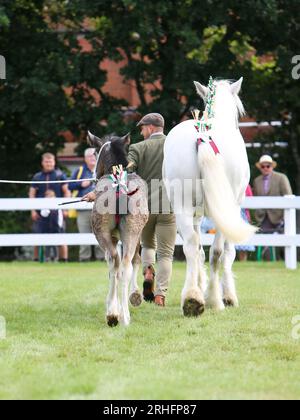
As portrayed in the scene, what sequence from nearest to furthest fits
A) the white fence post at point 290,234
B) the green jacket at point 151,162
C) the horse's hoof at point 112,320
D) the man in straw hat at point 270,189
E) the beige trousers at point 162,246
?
1. the horse's hoof at point 112,320
2. the green jacket at point 151,162
3. the beige trousers at point 162,246
4. the white fence post at point 290,234
5. the man in straw hat at point 270,189

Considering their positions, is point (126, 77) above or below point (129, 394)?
above

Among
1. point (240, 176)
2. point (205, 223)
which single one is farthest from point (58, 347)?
point (205, 223)

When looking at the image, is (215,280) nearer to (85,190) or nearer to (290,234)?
(290,234)

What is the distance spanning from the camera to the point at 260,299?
10.2m

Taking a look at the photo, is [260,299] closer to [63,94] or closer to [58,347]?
[58,347]

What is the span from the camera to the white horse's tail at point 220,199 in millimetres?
8359

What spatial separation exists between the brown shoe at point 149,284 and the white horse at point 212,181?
1.05 meters

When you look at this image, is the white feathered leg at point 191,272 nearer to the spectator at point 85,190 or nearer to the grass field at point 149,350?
the grass field at point 149,350

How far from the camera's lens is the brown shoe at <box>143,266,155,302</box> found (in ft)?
34.0

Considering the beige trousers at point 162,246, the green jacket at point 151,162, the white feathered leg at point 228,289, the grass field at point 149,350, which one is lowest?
the grass field at point 149,350

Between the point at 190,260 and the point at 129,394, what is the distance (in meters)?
3.58

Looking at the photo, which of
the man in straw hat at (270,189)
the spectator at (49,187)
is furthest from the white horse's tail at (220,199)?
the spectator at (49,187)

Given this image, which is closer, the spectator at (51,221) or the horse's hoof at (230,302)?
the horse's hoof at (230,302)

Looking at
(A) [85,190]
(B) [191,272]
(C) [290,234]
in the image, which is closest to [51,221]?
(A) [85,190]
